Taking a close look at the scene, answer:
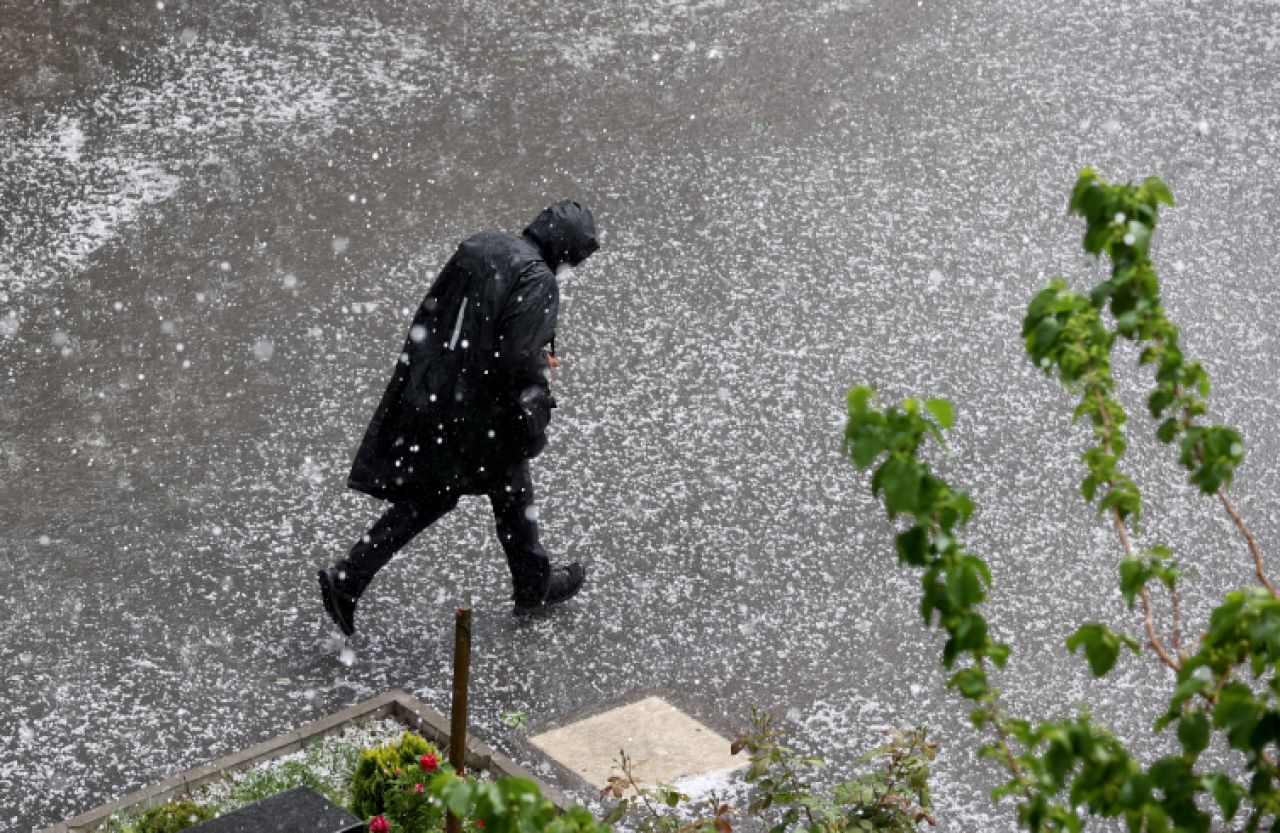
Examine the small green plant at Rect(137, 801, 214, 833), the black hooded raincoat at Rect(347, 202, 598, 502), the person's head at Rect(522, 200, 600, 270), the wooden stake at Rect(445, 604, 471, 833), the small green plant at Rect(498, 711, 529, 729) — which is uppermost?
the person's head at Rect(522, 200, 600, 270)

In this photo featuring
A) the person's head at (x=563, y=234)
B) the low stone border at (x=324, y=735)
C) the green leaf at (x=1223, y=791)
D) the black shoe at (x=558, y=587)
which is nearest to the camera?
the green leaf at (x=1223, y=791)

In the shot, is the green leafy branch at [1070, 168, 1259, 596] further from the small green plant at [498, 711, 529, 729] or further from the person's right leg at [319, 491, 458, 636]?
the person's right leg at [319, 491, 458, 636]

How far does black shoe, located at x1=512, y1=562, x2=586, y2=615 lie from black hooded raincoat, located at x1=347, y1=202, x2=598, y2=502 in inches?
18.9

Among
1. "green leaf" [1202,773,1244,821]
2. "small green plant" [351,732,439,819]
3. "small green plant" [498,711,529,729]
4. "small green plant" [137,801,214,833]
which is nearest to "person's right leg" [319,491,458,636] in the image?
"small green plant" [498,711,529,729]

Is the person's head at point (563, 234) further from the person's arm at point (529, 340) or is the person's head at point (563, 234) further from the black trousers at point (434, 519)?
the black trousers at point (434, 519)

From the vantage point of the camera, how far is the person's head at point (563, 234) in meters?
6.22

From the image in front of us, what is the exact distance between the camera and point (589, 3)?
1207cm

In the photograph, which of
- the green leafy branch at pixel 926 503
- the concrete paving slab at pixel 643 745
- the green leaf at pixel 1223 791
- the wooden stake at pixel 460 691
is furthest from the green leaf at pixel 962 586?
the concrete paving slab at pixel 643 745

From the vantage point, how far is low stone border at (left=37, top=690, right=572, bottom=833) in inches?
213

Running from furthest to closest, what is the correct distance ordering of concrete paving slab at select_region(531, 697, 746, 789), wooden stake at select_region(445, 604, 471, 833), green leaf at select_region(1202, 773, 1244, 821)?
concrete paving slab at select_region(531, 697, 746, 789)
wooden stake at select_region(445, 604, 471, 833)
green leaf at select_region(1202, 773, 1244, 821)

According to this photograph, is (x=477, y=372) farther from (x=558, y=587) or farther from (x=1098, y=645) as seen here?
(x=1098, y=645)

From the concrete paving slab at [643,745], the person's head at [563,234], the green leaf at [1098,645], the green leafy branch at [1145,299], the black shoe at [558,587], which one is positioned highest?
the green leafy branch at [1145,299]

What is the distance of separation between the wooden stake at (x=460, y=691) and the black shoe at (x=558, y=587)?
7.42 ft

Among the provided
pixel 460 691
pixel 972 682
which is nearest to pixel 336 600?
pixel 460 691
